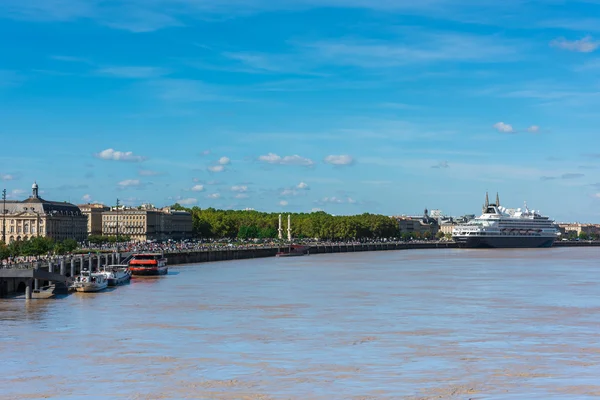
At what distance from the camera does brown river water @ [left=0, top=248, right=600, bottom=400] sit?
2952cm

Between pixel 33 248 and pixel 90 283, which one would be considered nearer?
pixel 90 283

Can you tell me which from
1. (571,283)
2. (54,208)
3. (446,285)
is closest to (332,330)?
(446,285)

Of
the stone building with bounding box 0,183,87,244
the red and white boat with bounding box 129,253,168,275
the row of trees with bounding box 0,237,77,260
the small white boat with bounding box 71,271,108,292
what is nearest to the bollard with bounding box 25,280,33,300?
the small white boat with bounding box 71,271,108,292

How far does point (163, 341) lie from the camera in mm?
38781

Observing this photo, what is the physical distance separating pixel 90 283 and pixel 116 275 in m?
9.91

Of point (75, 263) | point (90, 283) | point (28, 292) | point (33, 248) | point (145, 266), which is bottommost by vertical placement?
point (28, 292)

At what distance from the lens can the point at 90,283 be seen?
207ft

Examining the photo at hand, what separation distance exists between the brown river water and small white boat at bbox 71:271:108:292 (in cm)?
97

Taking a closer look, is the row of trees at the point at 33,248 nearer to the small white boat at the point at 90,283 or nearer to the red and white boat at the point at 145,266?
the red and white boat at the point at 145,266

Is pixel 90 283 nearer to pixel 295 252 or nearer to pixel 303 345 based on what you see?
pixel 303 345

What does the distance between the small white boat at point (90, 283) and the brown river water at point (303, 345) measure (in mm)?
966

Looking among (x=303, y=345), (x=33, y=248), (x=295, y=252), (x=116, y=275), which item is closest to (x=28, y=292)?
(x=116, y=275)

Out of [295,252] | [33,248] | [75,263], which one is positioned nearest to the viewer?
[75,263]

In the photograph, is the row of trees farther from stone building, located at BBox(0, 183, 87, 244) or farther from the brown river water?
stone building, located at BBox(0, 183, 87, 244)
